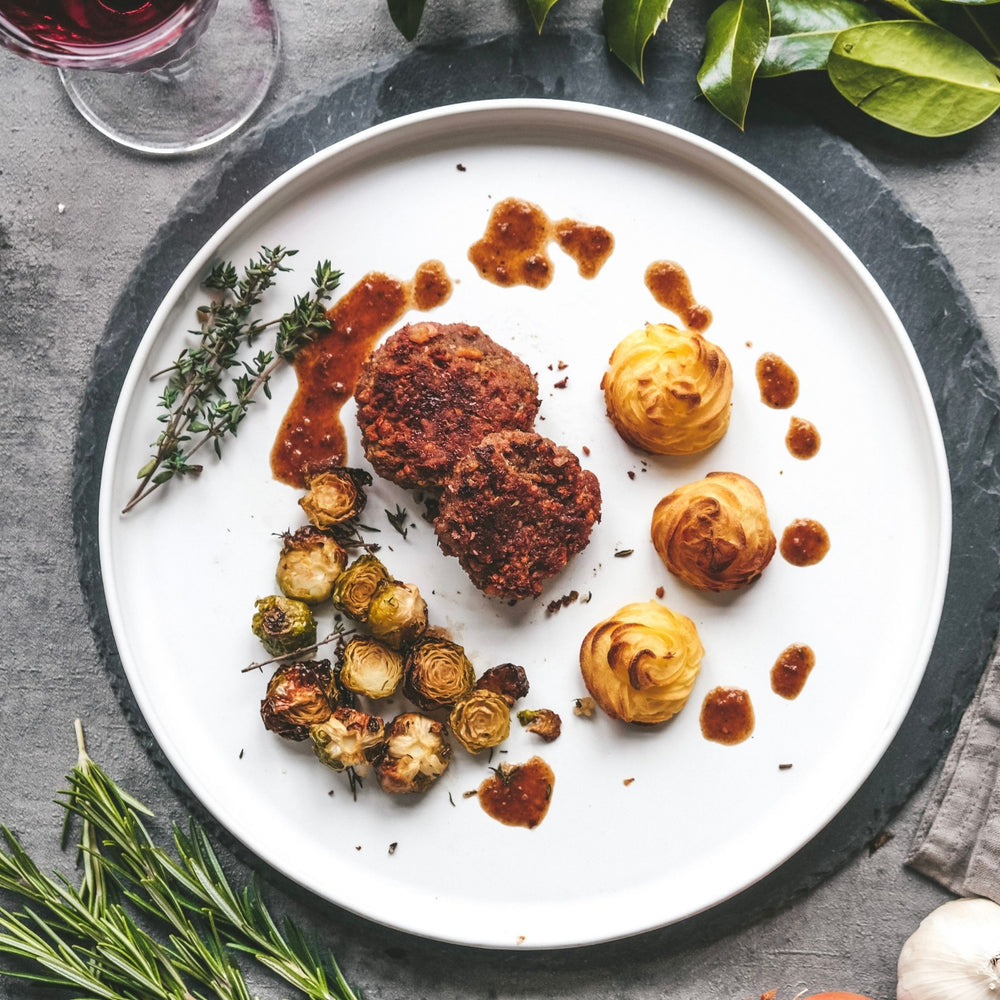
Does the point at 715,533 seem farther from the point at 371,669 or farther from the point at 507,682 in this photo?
the point at 371,669

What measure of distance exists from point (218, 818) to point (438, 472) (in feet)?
4.99

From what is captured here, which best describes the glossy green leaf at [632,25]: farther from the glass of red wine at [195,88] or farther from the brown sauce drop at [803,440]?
the brown sauce drop at [803,440]

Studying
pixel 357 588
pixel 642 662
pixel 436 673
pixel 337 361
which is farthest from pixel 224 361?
pixel 642 662

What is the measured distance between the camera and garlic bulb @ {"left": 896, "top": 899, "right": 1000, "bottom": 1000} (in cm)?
338

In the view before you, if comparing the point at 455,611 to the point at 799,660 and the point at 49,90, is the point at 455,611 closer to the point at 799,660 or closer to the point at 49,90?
the point at 799,660

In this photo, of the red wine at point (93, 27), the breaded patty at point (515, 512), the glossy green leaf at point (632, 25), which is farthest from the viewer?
the glossy green leaf at point (632, 25)

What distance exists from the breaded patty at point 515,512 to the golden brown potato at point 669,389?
292mm

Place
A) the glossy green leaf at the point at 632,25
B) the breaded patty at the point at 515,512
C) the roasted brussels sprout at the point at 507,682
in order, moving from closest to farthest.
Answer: the breaded patty at the point at 515,512 → the glossy green leaf at the point at 632,25 → the roasted brussels sprout at the point at 507,682

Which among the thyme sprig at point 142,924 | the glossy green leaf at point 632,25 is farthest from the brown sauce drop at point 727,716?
the glossy green leaf at point 632,25

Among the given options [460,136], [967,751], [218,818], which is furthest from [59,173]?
[967,751]

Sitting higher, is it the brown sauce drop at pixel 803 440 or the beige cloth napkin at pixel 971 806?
the brown sauce drop at pixel 803 440

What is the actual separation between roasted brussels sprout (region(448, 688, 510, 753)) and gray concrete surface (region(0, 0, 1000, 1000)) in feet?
2.95

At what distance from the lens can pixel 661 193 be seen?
356 cm

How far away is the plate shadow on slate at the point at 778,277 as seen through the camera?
356 centimetres
